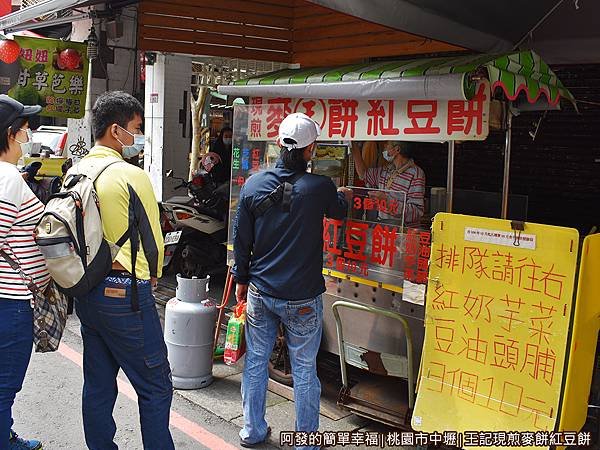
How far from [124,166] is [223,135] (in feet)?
21.4

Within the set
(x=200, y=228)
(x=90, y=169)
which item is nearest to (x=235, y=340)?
(x=90, y=169)

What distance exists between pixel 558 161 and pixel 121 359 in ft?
15.3

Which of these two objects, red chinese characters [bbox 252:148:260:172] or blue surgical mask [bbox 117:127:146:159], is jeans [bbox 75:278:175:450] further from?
red chinese characters [bbox 252:148:260:172]

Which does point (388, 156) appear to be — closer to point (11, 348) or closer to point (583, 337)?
point (583, 337)

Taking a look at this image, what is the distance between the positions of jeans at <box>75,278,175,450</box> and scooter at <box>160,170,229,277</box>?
14.0 ft

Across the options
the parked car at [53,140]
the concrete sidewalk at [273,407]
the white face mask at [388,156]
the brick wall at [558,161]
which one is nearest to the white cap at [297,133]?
the white face mask at [388,156]

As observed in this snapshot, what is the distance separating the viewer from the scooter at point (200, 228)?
24.9ft

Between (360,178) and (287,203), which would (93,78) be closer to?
(360,178)

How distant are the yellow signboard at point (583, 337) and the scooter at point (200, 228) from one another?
16.7 feet

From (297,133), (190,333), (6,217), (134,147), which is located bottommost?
(190,333)

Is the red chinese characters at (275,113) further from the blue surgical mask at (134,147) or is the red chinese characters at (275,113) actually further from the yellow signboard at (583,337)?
the yellow signboard at (583,337)

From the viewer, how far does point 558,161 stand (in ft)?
19.7

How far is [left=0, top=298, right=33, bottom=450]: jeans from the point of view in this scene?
3.03 metres

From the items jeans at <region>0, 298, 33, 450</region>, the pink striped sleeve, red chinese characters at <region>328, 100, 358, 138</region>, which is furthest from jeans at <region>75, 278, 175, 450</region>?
red chinese characters at <region>328, 100, 358, 138</region>
